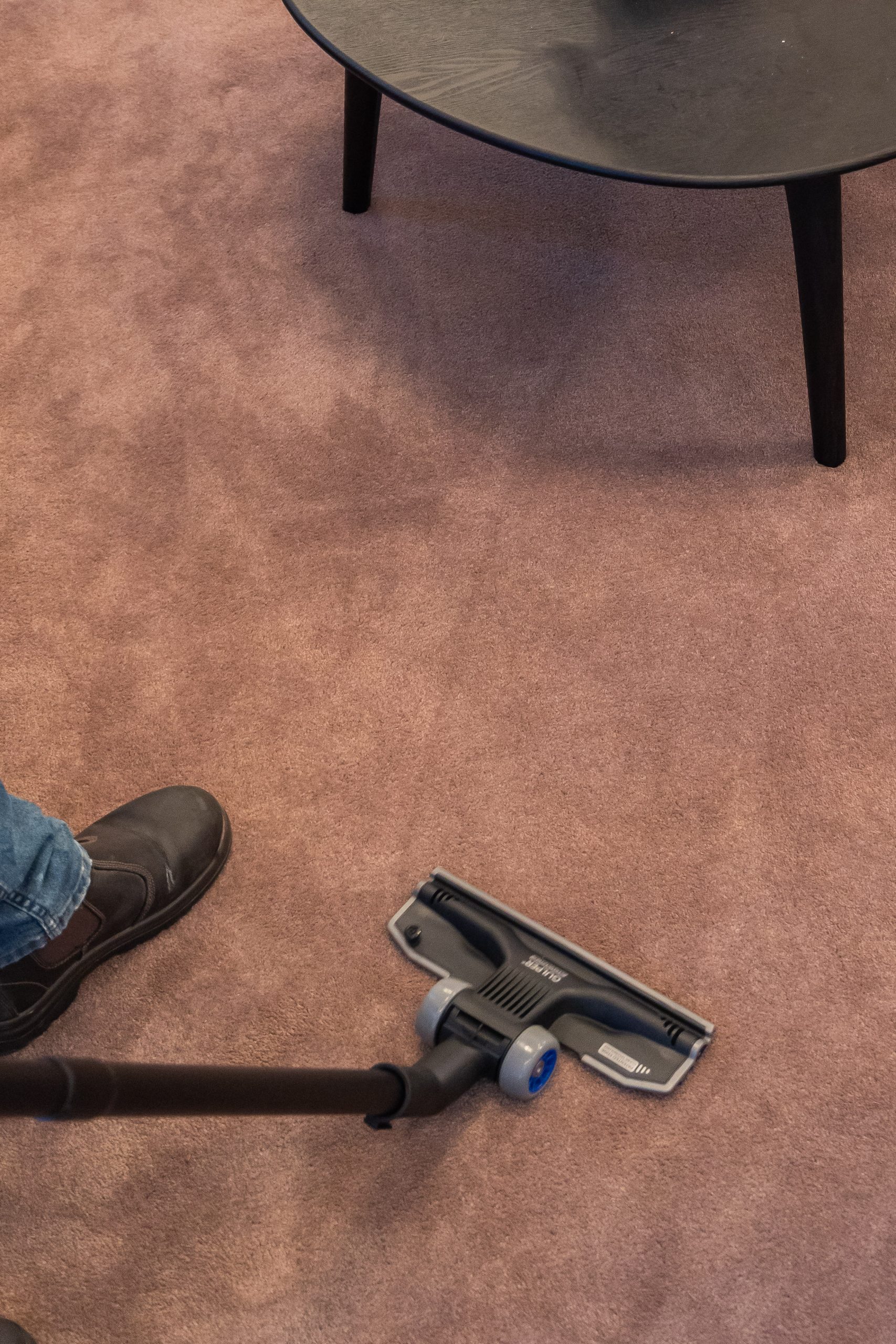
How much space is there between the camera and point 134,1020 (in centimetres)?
113

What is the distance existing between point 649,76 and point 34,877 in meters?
1.09

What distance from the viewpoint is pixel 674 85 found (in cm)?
129

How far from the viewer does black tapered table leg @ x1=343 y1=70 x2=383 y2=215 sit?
64.6 inches

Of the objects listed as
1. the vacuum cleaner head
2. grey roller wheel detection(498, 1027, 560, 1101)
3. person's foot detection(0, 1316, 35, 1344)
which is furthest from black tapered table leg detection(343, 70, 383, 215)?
person's foot detection(0, 1316, 35, 1344)

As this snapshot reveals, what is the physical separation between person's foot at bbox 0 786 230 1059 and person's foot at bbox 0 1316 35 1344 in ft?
0.80

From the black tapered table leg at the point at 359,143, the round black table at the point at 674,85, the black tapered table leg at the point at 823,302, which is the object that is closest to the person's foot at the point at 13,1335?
the round black table at the point at 674,85

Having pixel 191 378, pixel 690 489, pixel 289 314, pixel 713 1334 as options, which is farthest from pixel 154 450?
pixel 713 1334

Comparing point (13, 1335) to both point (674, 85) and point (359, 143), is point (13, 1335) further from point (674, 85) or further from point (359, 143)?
point (359, 143)

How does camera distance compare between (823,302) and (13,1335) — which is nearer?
(13,1335)

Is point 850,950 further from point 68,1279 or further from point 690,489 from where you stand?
point 68,1279

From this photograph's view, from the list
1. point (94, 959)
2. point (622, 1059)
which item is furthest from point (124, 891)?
point (622, 1059)

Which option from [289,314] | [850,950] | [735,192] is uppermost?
A: [735,192]

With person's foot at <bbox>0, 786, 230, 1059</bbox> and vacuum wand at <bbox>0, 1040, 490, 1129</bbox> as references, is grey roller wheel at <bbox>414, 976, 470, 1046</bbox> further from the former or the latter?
person's foot at <bbox>0, 786, 230, 1059</bbox>

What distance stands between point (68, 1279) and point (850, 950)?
31.2 inches
